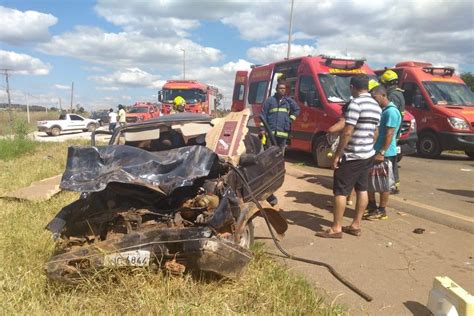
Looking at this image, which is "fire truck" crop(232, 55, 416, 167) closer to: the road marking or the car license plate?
the road marking

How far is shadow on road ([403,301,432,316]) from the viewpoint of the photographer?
358cm

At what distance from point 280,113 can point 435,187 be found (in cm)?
Answer: 335

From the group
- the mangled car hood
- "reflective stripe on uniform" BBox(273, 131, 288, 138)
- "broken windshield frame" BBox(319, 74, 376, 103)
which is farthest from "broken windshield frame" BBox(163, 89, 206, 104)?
the mangled car hood

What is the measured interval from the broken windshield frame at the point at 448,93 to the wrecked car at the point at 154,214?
10.2 meters

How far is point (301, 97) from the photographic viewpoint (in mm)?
10938

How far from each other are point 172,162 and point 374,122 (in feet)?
8.17

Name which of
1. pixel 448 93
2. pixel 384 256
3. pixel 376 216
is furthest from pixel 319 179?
pixel 448 93

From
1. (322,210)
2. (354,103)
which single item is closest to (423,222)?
(322,210)

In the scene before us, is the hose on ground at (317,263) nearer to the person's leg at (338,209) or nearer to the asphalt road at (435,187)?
the person's leg at (338,209)

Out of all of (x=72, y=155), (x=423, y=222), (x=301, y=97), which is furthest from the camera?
(x=301, y=97)

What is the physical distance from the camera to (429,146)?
13109 millimetres

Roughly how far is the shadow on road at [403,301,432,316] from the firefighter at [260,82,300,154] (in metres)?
3.98

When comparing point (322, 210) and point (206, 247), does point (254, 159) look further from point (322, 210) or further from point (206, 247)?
point (322, 210)

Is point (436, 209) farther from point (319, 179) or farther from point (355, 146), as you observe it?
point (319, 179)
